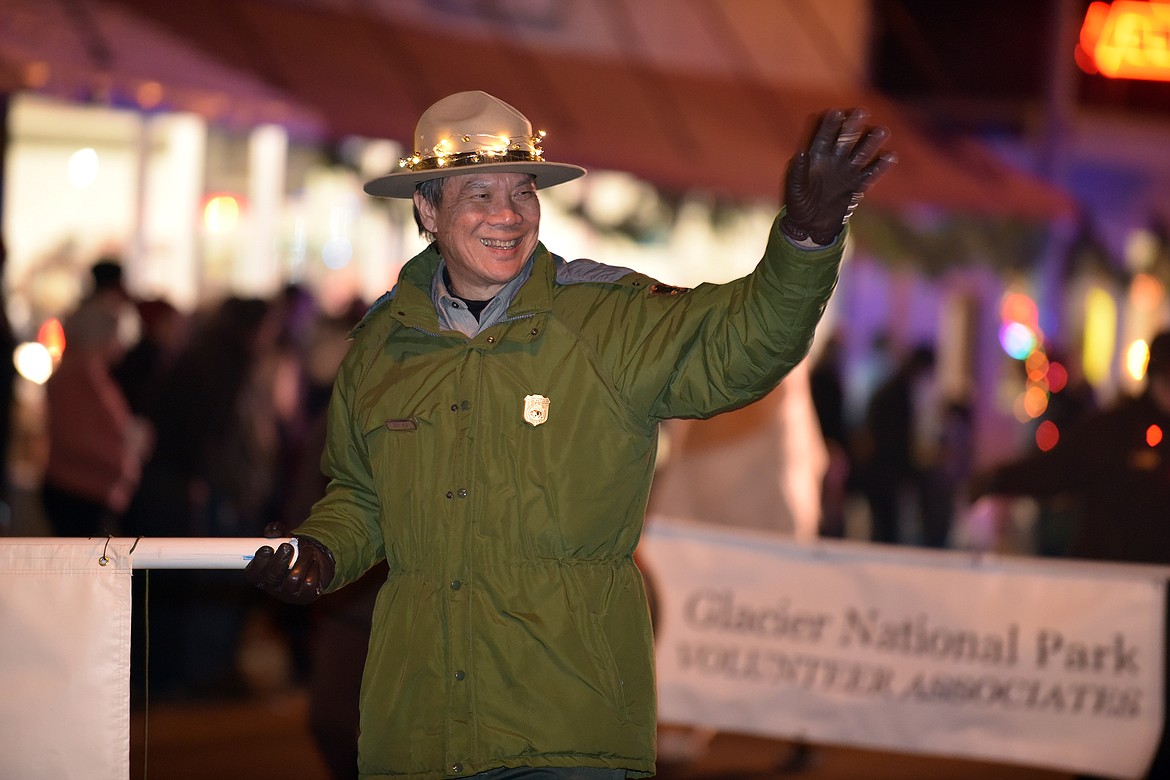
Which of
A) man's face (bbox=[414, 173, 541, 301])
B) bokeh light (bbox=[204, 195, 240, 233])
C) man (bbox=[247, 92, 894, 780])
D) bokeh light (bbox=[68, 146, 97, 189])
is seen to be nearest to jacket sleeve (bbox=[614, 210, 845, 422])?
man (bbox=[247, 92, 894, 780])

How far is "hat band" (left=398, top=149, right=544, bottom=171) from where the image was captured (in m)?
3.67

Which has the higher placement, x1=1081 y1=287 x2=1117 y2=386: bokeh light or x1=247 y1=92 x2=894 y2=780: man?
x1=1081 y1=287 x2=1117 y2=386: bokeh light

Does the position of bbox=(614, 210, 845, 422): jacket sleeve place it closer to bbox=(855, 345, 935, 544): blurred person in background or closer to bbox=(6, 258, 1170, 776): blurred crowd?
bbox=(6, 258, 1170, 776): blurred crowd

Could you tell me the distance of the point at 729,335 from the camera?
3379 millimetres

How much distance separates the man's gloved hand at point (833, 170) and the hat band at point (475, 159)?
0.76m

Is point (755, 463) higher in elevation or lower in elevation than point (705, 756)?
higher

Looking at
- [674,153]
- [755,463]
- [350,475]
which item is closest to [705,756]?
[755,463]

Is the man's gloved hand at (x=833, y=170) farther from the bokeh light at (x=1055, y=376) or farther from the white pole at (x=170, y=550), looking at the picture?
the bokeh light at (x=1055, y=376)

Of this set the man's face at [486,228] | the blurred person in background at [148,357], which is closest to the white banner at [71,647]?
the man's face at [486,228]

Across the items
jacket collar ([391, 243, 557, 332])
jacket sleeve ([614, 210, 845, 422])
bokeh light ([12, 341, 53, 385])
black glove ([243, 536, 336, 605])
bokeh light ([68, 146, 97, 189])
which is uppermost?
bokeh light ([68, 146, 97, 189])

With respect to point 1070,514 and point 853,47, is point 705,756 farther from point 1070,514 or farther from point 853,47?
point 853,47

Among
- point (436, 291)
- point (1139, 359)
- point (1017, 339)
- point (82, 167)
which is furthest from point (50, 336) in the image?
point (1017, 339)

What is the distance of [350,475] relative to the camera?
392cm

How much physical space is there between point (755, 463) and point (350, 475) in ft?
14.7
